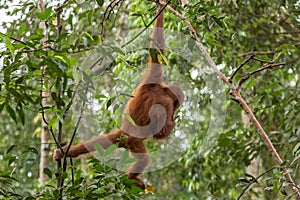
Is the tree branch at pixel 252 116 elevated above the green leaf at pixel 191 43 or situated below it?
below

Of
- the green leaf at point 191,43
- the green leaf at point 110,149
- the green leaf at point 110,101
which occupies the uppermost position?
the green leaf at point 191,43

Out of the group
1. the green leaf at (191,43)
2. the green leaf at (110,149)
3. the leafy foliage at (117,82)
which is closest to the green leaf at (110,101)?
the leafy foliage at (117,82)

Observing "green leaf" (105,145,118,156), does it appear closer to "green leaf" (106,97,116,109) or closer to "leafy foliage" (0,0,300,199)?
"leafy foliage" (0,0,300,199)

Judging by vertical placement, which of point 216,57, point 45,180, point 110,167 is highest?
point 216,57

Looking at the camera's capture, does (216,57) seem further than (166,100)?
Yes

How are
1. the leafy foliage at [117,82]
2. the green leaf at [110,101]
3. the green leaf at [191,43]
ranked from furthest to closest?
the green leaf at [191,43] < the leafy foliage at [117,82] < the green leaf at [110,101]

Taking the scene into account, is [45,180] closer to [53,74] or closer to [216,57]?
[216,57]

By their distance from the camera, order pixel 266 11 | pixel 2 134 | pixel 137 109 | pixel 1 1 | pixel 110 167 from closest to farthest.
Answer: pixel 110 167 < pixel 137 109 < pixel 1 1 < pixel 266 11 < pixel 2 134

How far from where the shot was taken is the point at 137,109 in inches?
104

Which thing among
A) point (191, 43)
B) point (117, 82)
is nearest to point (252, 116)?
point (191, 43)

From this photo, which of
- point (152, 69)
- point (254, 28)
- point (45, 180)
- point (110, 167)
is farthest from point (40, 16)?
point (254, 28)

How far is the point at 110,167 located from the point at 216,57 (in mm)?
2290

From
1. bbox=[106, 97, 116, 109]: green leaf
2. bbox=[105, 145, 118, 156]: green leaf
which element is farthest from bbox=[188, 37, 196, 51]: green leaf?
bbox=[105, 145, 118, 156]: green leaf

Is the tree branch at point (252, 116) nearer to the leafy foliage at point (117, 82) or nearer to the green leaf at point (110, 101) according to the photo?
the leafy foliage at point (117, 82)
